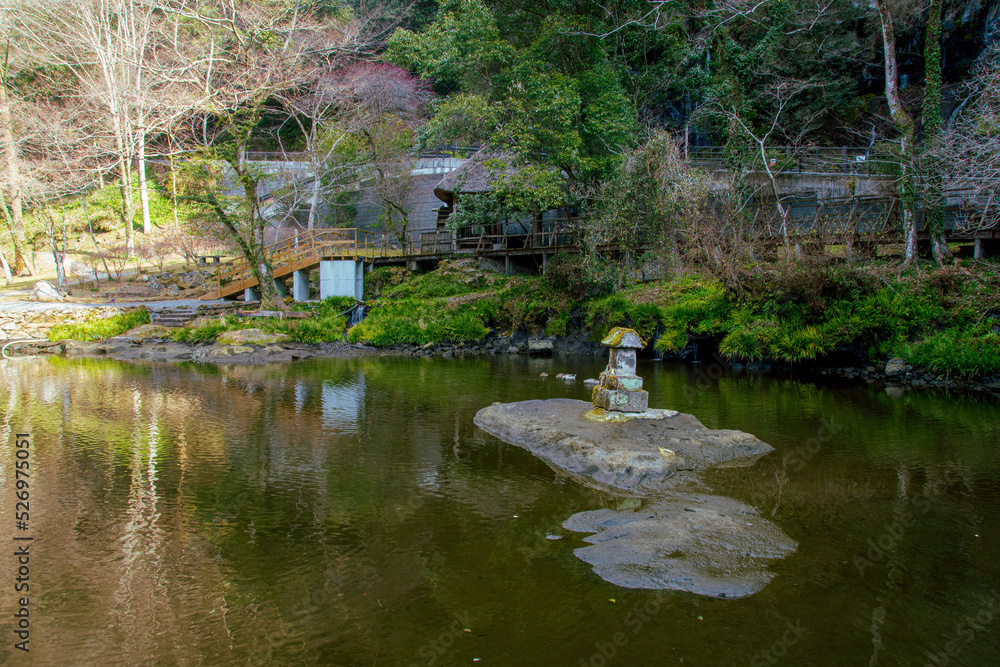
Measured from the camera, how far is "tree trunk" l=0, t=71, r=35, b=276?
2619 cm

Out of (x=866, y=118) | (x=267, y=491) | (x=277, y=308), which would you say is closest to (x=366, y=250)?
(x=277, y=308)

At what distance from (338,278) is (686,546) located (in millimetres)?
21221

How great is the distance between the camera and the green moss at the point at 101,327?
67.2 feet

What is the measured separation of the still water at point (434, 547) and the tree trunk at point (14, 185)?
21.7 metres

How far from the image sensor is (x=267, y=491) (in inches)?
275

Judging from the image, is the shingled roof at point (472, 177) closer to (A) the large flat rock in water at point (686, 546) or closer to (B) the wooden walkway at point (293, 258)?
(B) the wooden walkway at point (293, 258)

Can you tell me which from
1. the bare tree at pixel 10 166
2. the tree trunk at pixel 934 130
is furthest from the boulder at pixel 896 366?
the bare tree at pixel 10 166

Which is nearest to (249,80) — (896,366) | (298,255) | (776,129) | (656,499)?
(298,255)

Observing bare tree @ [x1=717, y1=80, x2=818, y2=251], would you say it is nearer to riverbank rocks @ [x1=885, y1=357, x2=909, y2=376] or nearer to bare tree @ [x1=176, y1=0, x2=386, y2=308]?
riverbank rocks @ [x1=885, y1=357, x2=909, y2=376]

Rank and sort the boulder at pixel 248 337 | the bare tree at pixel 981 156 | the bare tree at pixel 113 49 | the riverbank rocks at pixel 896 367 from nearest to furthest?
the bare tree at pixel 981 156
the riverbank rocks at pixel 896 367
the boulder at pixel 248 337
the bare tree at pixel 113 49

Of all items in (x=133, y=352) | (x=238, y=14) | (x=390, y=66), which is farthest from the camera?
(x=390, y=66)

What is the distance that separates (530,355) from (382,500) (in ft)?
44.5

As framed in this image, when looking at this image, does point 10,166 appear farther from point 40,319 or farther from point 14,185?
point 40,319

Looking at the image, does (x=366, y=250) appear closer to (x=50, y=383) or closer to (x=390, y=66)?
(x=390, y=66)
